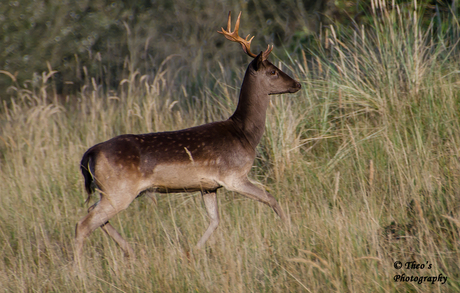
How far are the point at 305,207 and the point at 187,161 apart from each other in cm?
124

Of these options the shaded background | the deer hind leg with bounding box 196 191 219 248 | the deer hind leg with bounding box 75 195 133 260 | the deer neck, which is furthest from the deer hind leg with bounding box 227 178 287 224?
the shaded background

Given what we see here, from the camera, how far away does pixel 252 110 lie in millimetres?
5262

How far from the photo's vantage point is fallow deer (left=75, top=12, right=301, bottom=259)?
4.56 meters

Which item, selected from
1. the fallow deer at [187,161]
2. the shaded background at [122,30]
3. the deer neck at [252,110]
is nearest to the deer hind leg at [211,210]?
the fallow deer at [187,161]

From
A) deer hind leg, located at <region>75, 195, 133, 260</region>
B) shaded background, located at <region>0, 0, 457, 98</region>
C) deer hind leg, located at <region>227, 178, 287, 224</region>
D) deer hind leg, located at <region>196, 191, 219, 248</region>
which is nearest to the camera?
deer hind leg, located at <region>75, 195, 133, 260</region>

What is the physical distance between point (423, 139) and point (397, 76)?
0.98m

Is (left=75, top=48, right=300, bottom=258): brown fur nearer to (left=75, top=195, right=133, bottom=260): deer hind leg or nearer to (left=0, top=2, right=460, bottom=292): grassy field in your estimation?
(left=75, top=195, right=133, bottom=260): deer hind leg

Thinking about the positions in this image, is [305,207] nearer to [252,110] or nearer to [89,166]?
[252,110]

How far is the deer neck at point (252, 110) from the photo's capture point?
522cm

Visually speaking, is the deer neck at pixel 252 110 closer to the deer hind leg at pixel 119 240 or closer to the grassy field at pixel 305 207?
the grassy field at pixel 305 207

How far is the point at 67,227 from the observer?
5.35 meters

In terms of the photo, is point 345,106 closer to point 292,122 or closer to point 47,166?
point 292,122

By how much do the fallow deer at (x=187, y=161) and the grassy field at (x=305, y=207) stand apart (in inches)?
8.1

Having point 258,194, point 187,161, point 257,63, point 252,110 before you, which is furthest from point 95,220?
point 257,63
